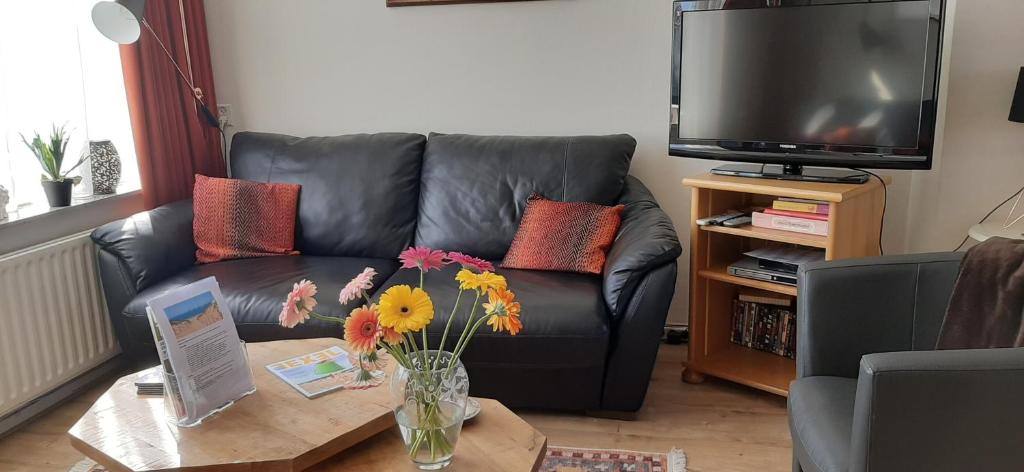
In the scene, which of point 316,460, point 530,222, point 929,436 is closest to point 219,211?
point 530,222

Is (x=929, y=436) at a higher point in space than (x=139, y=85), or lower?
lower

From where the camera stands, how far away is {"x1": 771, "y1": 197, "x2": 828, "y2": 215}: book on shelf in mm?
2418

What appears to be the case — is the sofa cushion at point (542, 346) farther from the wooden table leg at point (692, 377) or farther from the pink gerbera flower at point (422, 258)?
the pink gerbera flower at point (422, 258)

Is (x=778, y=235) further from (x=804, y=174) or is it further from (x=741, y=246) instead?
(x=741, y=246)

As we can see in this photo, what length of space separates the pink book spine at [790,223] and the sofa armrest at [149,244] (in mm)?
2019

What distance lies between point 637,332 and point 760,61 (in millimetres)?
1003

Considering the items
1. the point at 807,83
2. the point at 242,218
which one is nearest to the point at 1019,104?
the point at 807,83

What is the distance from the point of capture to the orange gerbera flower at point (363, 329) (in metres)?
1.38

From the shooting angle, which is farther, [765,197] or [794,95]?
[765,197]

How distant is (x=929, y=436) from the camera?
1.39 meters

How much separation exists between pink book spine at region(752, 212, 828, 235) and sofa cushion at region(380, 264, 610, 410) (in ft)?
1.85

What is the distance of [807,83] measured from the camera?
254 centimetres

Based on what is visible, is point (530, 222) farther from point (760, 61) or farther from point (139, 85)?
point (139, 85)

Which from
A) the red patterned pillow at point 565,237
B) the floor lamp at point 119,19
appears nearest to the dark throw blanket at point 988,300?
the red patterned pillow at point 565,237
